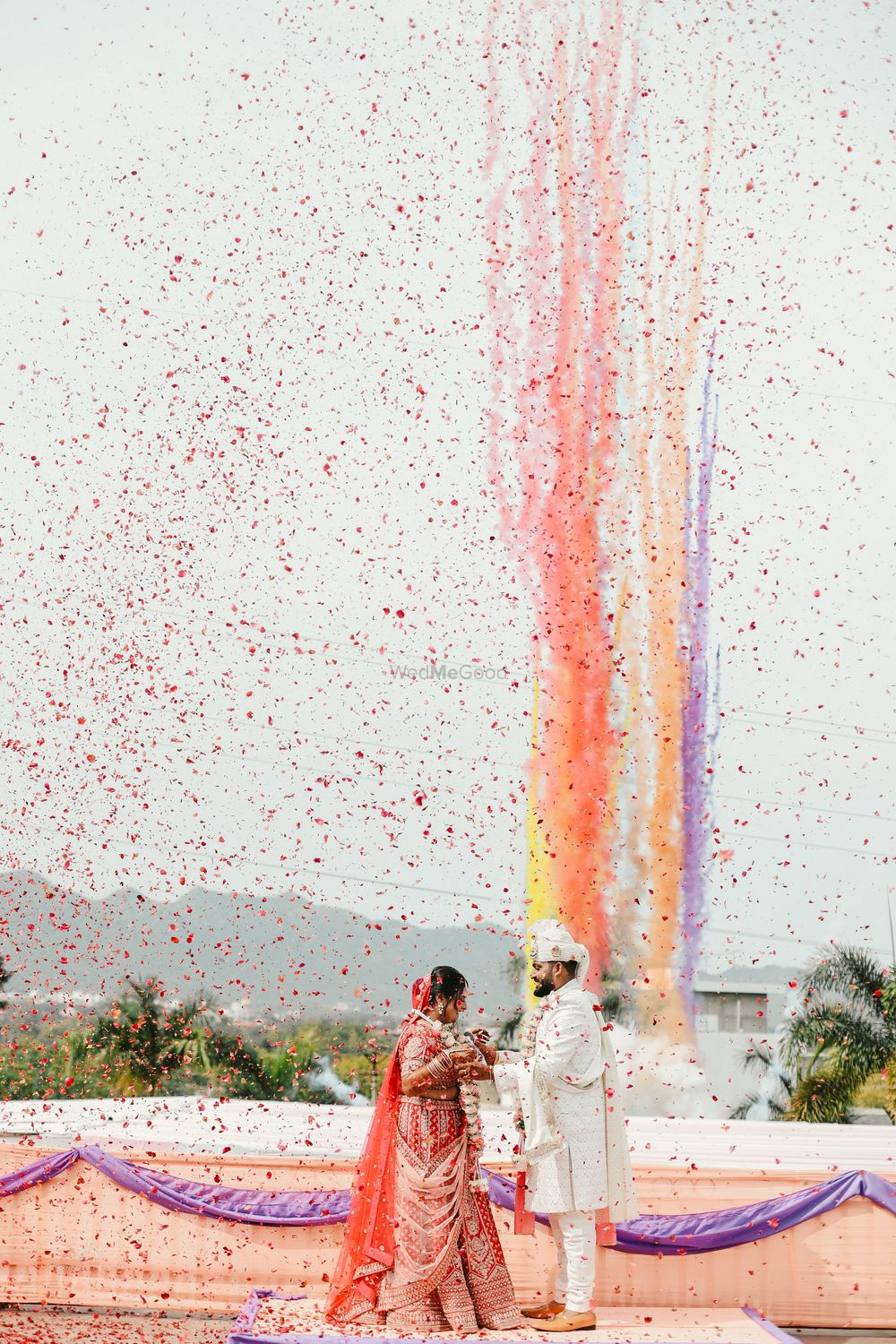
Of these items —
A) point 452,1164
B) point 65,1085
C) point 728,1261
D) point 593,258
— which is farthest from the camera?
point 65,1085

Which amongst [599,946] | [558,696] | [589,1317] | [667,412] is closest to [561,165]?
[667,412]

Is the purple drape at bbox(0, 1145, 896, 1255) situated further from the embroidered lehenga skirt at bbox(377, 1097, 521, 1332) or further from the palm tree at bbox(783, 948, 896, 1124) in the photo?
the palm tree at bbox(783, 948, 896, 1124)

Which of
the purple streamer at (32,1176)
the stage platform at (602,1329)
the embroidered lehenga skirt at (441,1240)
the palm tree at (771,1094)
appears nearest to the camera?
the stage platform at (602,1329)

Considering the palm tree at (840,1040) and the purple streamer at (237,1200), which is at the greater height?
the palm tree at (840,1040)

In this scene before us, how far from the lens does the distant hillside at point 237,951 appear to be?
411 inches

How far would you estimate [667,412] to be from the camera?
8.34 metres

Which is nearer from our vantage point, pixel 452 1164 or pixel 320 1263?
pixel 452 1164

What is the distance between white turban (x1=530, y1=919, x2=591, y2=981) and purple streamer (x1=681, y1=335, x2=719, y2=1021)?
15.6 feet

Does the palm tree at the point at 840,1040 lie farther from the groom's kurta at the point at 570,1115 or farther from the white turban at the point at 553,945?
the white turban at the point at 553,945

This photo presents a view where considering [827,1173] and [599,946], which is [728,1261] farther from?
[599,946]

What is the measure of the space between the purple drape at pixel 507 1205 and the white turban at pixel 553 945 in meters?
1.06

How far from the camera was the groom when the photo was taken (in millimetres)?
4145

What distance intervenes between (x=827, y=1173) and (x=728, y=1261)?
49cm

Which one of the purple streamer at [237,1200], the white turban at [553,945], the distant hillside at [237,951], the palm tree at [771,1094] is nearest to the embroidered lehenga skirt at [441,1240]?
the white turban at [553,945]
